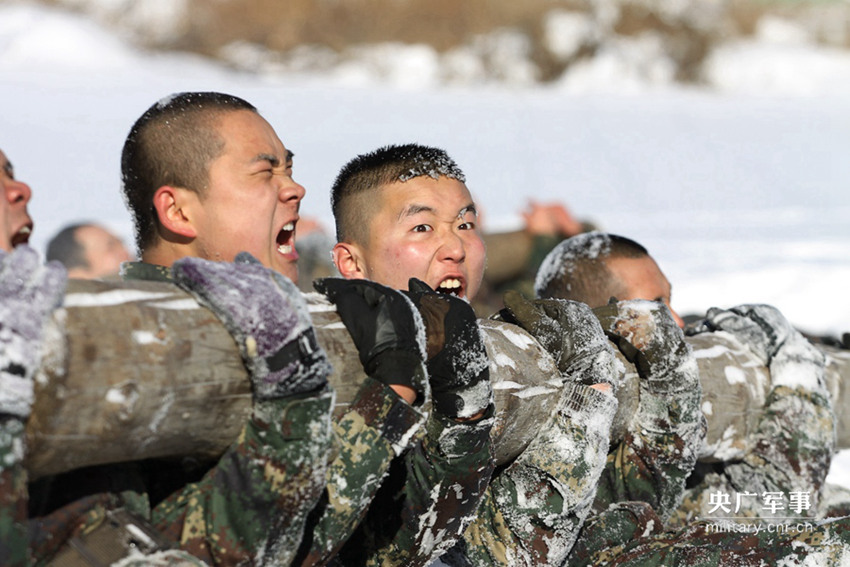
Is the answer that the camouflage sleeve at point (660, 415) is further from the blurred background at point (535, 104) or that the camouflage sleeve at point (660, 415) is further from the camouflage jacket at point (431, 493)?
the blurred background at point (535, 104)

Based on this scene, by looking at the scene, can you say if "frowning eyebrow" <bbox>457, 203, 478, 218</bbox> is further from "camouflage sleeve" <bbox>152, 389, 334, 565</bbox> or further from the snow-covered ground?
the snow-covered ground

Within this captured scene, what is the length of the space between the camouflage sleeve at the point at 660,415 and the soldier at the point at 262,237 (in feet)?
3.28

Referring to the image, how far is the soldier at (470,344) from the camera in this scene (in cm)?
218

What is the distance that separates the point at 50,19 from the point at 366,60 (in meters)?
7.39

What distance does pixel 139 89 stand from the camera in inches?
803

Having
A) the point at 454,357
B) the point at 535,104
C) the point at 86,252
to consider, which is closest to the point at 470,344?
the point at 454,357

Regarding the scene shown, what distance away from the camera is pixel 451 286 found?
288 centimetres

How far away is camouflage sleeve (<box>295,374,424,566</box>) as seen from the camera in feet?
6.13

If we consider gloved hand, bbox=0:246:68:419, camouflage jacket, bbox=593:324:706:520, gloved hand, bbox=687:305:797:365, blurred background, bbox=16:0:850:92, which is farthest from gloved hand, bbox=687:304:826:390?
blurred background, bbox=16:0:850:92

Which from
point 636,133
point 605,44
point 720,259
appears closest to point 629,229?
point 720,259

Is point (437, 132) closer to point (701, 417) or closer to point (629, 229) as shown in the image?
point (629, 229)

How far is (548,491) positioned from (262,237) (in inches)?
34.5

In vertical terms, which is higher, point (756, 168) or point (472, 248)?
point (472, 248)

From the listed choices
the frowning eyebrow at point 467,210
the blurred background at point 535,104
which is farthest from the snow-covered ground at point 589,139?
the frowning eyebrow at point 467,210
